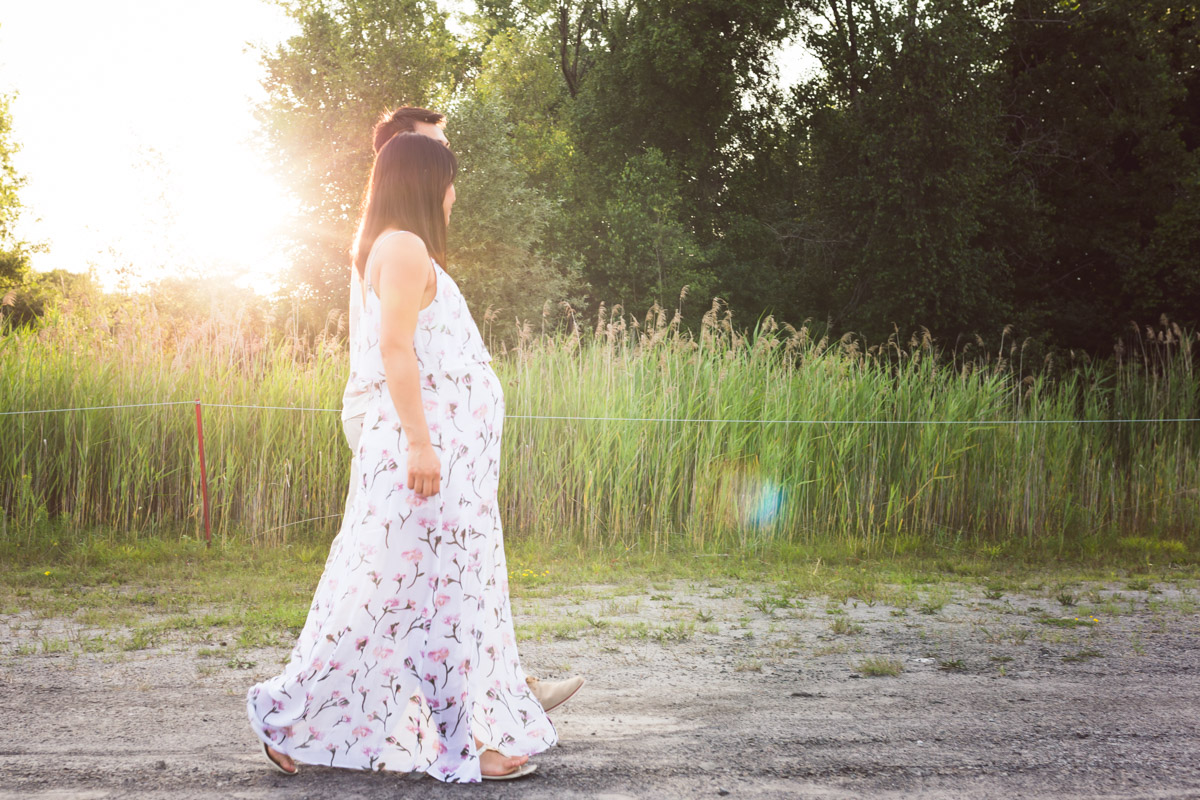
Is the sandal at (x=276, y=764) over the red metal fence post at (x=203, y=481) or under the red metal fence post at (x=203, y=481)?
under

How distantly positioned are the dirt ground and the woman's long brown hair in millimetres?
1484

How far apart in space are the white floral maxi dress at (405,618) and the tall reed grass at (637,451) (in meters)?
4.79

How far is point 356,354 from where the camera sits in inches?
106

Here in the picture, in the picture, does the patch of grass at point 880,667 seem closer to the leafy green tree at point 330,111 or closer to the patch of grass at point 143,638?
the patch of grass at point 143,638

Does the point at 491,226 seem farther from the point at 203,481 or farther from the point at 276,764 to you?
the point at 276,764

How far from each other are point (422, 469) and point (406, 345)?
32 centimetres

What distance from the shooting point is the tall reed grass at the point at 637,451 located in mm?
7434

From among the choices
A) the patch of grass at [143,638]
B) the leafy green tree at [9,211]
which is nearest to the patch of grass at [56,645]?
the patch of grass at [143,638]

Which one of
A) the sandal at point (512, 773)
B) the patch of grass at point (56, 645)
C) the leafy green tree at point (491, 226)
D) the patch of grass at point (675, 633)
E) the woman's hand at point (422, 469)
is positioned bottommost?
the patch of grass at point (56, 645)

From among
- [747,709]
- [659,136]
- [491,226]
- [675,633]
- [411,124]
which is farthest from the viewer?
[659,136]

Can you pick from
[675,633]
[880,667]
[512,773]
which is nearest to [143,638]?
[675,633]

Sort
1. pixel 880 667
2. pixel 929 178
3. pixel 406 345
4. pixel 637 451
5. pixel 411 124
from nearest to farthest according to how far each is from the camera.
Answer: pixel 406 345 < pixel 411 124 < pixel 880 667 < pixel 637 451 < pixel 929 178

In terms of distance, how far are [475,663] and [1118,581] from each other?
5.47 meters

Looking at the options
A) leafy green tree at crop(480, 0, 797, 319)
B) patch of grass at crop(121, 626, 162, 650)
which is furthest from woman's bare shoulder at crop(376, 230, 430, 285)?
leafy green tree at crop(480, 0, 797, 319)
